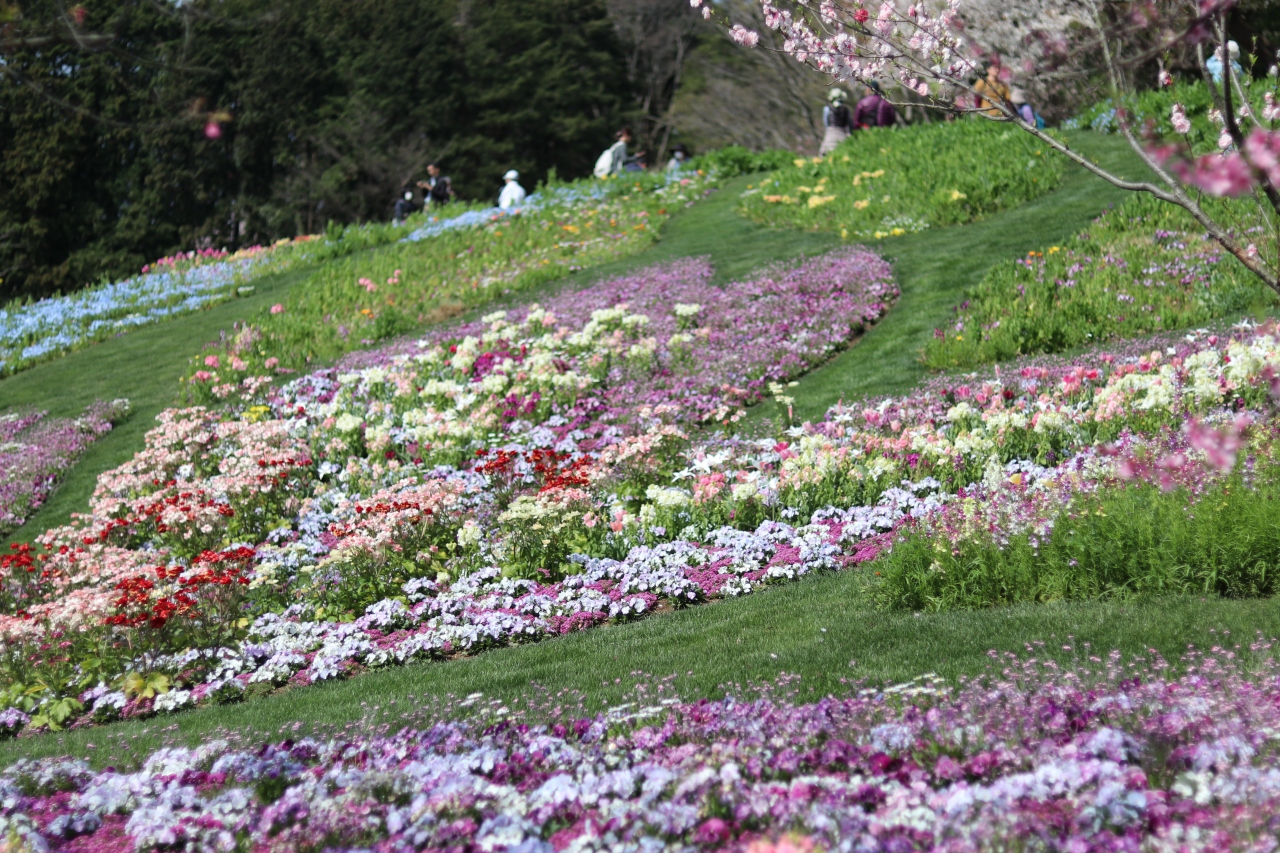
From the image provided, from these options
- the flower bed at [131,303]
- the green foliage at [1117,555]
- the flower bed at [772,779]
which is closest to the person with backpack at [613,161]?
the flower bed at [131,303]

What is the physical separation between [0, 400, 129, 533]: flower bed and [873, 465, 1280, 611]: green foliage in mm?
9859

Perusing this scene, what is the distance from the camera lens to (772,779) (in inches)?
145

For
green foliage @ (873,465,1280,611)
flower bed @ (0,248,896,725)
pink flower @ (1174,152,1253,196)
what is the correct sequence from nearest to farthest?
pink flower @ (1174,152,1253,196) → green foliage @ (873,465,1280,611) → flower bed @ (0,248,896,725)

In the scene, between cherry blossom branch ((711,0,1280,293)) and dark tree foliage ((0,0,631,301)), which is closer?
cherry blossom branch ((711,0,1280,293))

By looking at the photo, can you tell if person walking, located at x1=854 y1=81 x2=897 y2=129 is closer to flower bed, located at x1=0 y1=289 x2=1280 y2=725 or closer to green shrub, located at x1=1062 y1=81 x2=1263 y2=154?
green shrub, located at x1=1062 y1=81 x2=1263 y2=154

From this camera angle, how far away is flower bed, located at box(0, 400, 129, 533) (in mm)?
11781

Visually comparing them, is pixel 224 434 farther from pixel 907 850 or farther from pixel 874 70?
pixel 907 850

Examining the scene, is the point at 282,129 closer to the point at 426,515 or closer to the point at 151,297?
the point at 151,297

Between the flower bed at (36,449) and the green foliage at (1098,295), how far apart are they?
982 cm

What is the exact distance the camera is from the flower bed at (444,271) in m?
15.2

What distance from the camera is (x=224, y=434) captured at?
1115 centimetres

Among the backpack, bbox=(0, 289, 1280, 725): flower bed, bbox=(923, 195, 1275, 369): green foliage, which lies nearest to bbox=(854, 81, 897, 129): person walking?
the backpack

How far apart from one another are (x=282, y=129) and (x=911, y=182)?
2272 cm

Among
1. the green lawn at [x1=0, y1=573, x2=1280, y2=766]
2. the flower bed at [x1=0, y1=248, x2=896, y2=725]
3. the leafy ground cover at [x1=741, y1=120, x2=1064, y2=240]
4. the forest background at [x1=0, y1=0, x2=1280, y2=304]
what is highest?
the forest background at [x1=0, y1=0, x2=1280, y2=304]
